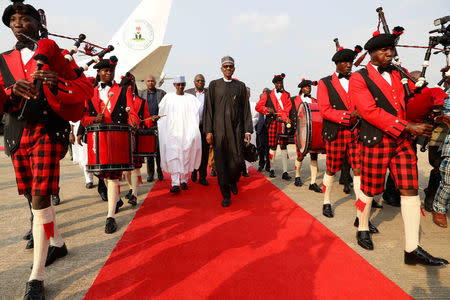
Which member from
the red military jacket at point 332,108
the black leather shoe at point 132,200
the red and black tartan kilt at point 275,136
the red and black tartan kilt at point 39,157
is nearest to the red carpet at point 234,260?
the black leather shoe at point 132,200

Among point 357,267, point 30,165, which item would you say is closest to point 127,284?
point 30,165

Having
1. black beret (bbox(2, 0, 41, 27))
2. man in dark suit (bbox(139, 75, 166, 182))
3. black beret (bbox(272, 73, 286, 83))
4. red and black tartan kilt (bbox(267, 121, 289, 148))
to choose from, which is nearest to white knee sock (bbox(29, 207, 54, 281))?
black beret (bbox(2, 0, 41, 27))

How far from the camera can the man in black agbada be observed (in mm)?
4578

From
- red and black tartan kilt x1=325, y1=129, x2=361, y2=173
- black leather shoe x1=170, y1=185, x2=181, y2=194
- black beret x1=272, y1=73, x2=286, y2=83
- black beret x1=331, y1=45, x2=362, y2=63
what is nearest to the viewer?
red and black tartan kilt x1=325, y1=129, x2=361, y2=173

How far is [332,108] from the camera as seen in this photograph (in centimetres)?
374

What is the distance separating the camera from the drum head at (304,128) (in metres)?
4.00

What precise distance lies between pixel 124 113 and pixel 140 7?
26.6 meters

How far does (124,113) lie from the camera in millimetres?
3918

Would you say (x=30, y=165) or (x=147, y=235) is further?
(x=147, y=235)

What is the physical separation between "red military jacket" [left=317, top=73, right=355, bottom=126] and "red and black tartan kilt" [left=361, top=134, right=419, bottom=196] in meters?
0.68

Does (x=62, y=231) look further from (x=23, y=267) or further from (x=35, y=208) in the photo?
(x=35, y=208)

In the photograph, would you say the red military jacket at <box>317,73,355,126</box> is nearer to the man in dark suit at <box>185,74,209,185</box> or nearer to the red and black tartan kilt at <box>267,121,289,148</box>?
the man in dark suit at <box>185,74,209,185</box>

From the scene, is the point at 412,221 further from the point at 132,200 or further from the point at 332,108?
the point at 132,200

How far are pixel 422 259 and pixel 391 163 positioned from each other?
0.90 m
